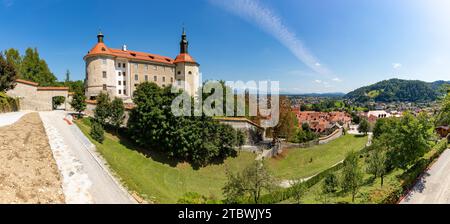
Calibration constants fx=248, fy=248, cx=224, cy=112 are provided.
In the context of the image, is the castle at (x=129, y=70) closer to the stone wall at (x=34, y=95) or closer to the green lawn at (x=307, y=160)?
the stone wall at (x=34, y=95)

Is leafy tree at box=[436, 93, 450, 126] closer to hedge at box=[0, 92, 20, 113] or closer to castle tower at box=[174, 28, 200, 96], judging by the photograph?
castle tower at box=[174, 28, 200, 96]

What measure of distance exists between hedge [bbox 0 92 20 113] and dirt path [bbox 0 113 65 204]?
10542 mm

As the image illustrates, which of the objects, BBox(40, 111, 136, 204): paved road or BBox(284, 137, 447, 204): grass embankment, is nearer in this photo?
BBox(40, 111, 136, 204): paved road

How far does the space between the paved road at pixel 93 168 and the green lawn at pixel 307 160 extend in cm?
2037

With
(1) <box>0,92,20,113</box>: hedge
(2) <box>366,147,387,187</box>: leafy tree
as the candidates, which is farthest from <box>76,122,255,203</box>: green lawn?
(2) <box>366,147,387,187</box>: leafy tree

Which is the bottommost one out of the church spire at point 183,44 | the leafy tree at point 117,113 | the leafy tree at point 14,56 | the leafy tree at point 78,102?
the leafy tree at point 117,113

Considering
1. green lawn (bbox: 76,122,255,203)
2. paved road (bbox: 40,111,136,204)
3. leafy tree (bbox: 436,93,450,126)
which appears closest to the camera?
paved road (bbox: 40,111,136,204)

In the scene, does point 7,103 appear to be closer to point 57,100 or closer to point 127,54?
point 57,100

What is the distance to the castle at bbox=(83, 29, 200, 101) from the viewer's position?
138ft

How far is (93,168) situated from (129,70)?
33.2 metres

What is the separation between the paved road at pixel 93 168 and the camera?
43.1ft

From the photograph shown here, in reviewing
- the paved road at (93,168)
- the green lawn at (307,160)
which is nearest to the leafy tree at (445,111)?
the green lawn at (307,160)

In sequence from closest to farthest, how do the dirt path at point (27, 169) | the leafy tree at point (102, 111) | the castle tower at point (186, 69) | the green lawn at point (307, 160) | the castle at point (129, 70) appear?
the dirt path at point (27, 169)
the leafy tree at point (102, 111)
the green lawn at point (307, 160)
the castle at point (129, 70)
the castle tower at point (186, 69)
